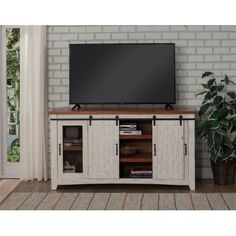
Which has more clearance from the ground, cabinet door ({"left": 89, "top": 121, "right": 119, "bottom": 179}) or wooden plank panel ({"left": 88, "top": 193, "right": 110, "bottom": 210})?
cabinet door ({"left": 89, "top": 121, "right": 119, "bottom": 179})

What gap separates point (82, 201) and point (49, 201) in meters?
Result: 0.29

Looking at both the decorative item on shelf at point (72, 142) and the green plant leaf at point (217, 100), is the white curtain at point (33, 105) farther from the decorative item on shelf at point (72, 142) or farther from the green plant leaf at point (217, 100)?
the green plant leaf at point (217, 100)

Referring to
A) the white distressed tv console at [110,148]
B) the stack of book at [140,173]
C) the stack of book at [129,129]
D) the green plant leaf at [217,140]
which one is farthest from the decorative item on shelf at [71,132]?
the green plant leaf at [217,140]

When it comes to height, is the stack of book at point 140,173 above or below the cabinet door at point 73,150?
below

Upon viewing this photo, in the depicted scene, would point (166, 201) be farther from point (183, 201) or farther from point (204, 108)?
point (204, 108)

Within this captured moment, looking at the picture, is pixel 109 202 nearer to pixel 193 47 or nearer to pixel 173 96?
pixel 173 96

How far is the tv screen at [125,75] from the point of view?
15.7 feet

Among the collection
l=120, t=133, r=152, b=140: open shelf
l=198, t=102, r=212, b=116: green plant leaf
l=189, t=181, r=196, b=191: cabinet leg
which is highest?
l=198, t=102, r=212, b=116: green plant leaf

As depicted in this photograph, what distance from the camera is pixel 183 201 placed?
13.5ft

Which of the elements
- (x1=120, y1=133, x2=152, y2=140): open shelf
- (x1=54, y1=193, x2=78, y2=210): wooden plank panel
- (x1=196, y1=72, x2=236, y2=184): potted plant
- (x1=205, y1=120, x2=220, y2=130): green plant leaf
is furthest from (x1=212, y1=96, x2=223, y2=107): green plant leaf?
(x1=54, y1=193, x2=78, y2=210): wooden plank panel

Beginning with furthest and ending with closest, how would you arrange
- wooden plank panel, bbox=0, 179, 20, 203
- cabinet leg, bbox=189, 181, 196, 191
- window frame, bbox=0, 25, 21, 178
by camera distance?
1. window frame, bbox=0, 25, 21, 178
2. cabinet leg, bbox=189, 181, 196, 191
3. wooden plank panel, bbox=0, 179, 20, 203

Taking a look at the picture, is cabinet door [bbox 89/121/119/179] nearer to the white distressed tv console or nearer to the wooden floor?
the white distressed tv console

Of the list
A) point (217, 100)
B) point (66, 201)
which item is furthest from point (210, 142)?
point (66, 201)

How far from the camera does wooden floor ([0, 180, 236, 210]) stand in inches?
155
